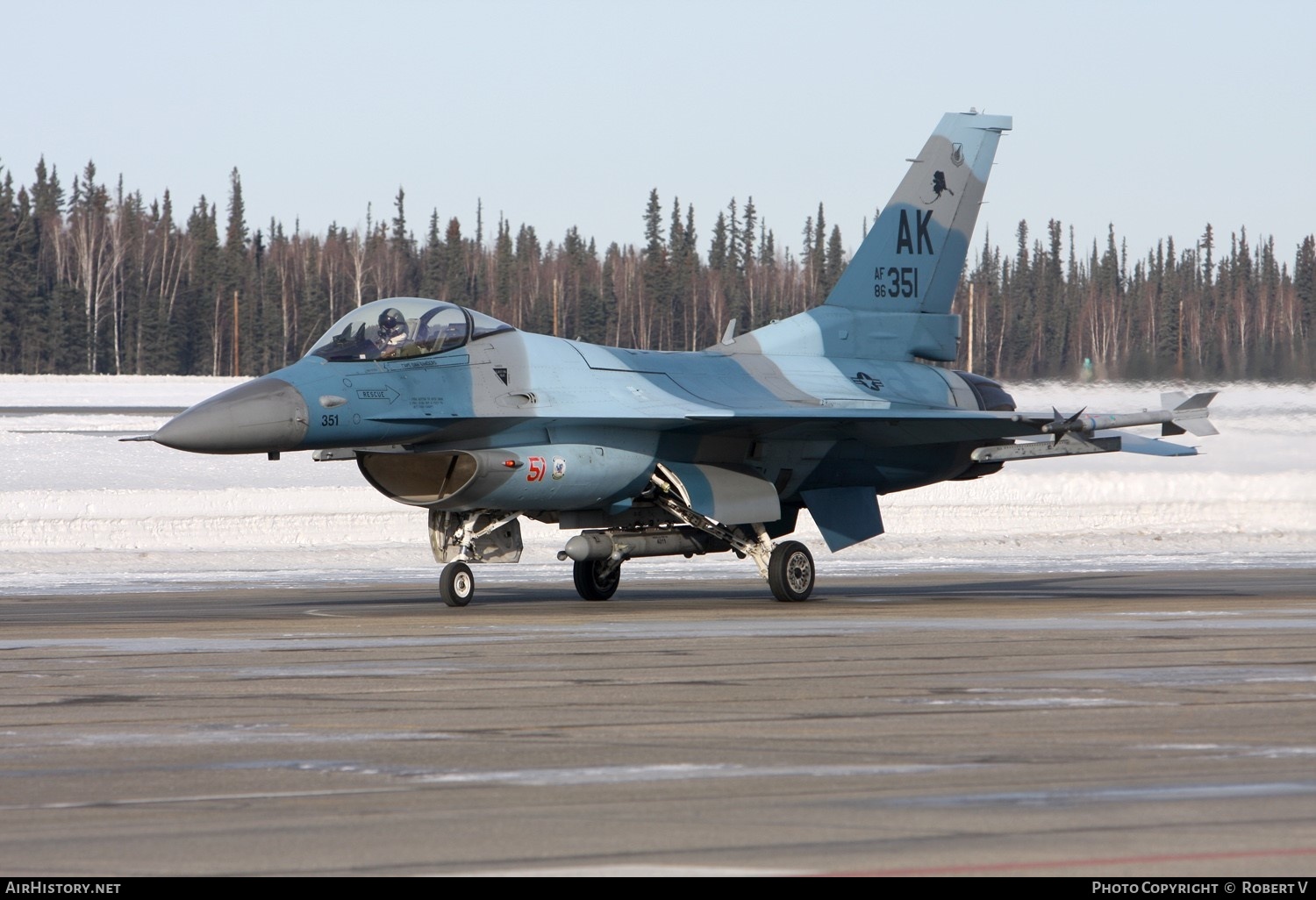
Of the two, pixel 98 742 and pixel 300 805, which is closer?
pixel 300 805

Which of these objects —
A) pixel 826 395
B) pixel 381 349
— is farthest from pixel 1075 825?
pixel 826 395

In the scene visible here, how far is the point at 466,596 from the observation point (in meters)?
15.4

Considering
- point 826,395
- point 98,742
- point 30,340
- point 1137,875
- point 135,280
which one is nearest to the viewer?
point 1137,875

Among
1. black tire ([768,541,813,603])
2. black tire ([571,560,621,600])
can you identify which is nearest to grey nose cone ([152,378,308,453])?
black tire ([571,560,621,600])

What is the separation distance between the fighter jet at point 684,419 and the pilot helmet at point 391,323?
17 mm

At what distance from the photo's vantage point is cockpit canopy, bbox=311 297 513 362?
48.1 feet

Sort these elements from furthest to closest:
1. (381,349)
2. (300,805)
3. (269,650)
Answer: (381,349) < (269,650) < (300,805)

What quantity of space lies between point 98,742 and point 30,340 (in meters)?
94.8

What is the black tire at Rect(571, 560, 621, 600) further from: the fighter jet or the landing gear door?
the landing gear door

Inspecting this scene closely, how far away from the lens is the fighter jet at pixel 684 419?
48.0 feet

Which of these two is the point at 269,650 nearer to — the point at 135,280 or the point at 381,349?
the point at 381,349

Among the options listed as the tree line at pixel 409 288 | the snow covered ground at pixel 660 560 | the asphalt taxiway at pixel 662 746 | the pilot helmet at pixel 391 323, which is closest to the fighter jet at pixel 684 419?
the pilot helmet at pixel 391 323

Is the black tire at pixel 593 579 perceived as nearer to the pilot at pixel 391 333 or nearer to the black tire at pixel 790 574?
the black tire at pixel 790 574

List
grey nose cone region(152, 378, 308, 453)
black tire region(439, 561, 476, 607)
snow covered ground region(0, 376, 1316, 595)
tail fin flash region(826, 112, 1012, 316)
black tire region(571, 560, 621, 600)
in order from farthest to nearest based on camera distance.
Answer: snow covered ground region(0, 376, 1316, 595), tail fin flash region(826, 112, 1012, 316), black tire region(571, 560, 621, 600), black tire region(439, 561, 476, 607), grey nose cone region(152, 378, 308, 453)
